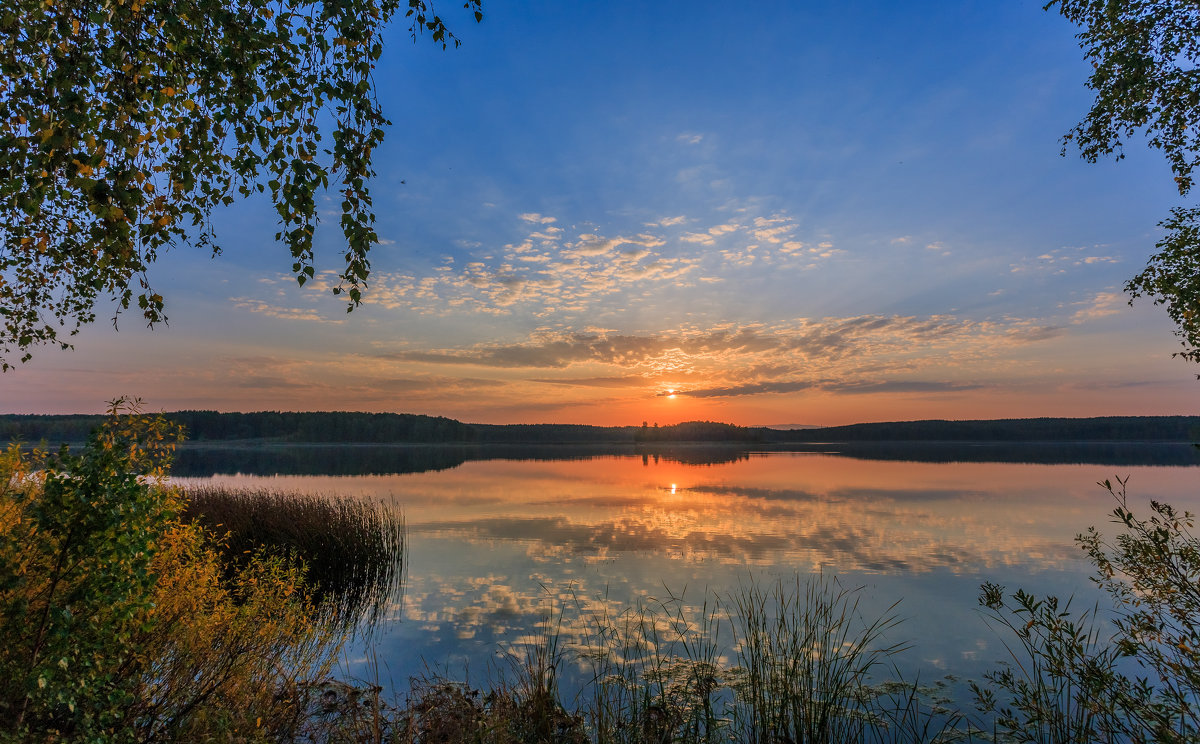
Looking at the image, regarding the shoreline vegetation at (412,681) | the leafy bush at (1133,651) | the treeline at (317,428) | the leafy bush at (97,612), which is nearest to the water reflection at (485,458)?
the treeline at (317,428)

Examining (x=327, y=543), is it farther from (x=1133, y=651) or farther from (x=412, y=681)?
(x=1133, y=651)

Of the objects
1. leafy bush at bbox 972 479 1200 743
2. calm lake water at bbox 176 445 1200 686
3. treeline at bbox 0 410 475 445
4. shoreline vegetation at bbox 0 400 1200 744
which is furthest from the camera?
treeline at bbox 0 410 475 445

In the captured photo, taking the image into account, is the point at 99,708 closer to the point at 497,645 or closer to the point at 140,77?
the point at 140,77

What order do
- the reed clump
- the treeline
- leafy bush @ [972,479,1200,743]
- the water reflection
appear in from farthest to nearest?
the treeline < the water reflection < the reed clump < leafy bush @ [972,479,1200,743]

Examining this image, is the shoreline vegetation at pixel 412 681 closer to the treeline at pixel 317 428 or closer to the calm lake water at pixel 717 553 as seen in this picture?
the calm lake water at pixel 717 553

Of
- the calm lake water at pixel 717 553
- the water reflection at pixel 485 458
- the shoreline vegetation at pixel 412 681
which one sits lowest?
the water reflection at pixel 485 458

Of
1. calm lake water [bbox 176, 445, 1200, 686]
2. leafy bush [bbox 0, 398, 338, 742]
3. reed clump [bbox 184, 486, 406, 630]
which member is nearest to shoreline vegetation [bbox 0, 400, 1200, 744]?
leafy bush [bbox 0, 398, 338, 742]

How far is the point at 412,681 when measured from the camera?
720 cm

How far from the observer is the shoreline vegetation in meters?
3.62

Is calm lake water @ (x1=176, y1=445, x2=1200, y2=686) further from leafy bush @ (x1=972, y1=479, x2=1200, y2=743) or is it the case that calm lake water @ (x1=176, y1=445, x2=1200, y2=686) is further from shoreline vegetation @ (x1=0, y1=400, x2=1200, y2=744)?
leafy bush @ (x1=972, y1=479, x2=1200, y2=743)

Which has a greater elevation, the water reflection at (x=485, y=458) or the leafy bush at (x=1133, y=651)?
the leafy bush at (x=1133, y=651)

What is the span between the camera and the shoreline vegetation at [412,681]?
11.9 feet

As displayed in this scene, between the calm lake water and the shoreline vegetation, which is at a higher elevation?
the shoreline vegetation

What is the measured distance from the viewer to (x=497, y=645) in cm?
926
